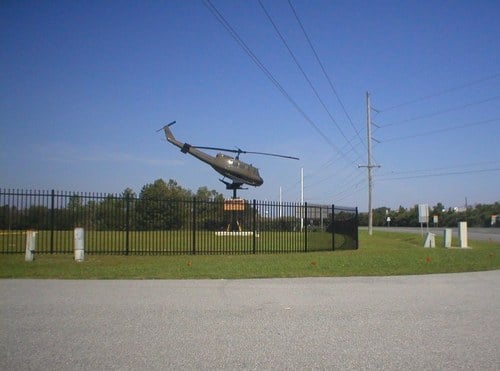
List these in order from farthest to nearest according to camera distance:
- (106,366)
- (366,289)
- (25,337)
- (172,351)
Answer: (366,289)
(25,337)
(172,351)
(106,366)

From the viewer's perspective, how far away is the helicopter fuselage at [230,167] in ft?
121

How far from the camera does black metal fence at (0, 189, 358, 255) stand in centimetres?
1756

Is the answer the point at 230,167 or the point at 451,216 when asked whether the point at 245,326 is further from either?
the point at 451,216

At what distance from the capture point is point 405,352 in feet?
18.8

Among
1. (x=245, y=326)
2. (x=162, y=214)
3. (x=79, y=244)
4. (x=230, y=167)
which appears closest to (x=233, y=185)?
(x=230, y=167)

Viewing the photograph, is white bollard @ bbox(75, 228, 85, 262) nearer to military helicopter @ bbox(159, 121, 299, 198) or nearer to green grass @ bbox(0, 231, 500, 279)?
green grass @ bbox(0, 231, 500, 279)

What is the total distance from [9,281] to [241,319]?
6274 millimetres

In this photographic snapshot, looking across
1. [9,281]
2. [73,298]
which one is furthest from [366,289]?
[9,281]

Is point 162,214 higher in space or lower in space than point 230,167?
lower

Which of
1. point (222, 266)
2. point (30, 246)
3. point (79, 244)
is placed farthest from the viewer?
point (79, 244)

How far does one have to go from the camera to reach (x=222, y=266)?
48.6 feet

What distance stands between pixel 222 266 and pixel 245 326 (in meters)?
7.85

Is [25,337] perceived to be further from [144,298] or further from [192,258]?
[192,258]

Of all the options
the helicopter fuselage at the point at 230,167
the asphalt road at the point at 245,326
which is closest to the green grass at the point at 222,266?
the asphalt road at the point at 245,326
